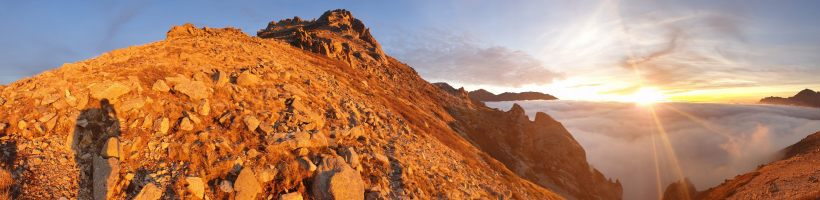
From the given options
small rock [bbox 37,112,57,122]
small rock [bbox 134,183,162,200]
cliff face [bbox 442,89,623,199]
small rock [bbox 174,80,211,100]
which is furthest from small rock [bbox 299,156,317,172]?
cliff face [bbox 442,89,623,199]

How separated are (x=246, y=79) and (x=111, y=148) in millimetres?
7586

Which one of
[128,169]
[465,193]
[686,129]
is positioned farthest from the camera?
[686,129]

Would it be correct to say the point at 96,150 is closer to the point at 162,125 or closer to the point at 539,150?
the point at 162,125

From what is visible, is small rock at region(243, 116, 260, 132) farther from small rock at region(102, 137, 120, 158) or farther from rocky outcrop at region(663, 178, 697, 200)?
rocky outcrop at region(663, 178, 697, 200)

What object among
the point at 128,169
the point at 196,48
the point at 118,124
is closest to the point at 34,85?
the point at 118,124

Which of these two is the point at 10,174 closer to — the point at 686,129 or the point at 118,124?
the point at 118,124

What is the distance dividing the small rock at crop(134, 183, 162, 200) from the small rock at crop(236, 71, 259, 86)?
8.20 m

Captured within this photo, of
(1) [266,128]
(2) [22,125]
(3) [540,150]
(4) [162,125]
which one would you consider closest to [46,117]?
(2) [22,125]

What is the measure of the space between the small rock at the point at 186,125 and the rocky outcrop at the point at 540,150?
42336 millimetres

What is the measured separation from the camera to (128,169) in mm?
11578

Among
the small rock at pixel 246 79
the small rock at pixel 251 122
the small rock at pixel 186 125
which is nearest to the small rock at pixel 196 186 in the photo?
the small rock at pixel 186 125

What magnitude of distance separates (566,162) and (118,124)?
58.8 m

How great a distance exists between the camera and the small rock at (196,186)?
11.5 meters

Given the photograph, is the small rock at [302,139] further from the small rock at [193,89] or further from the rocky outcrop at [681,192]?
the rocky outcrop at [681,192]
